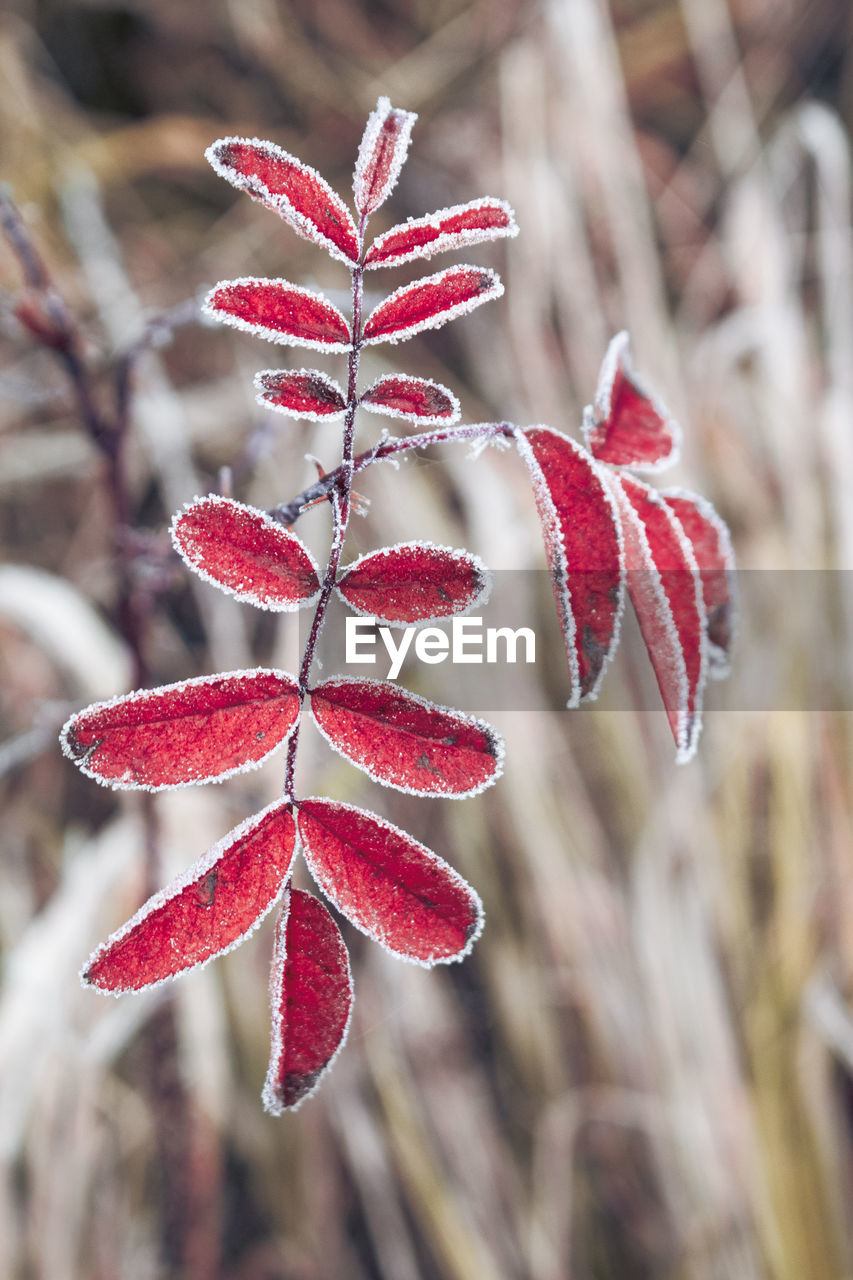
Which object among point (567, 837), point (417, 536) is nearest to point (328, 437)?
point (417, 536)

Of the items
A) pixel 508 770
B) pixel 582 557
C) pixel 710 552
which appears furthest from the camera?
pixel 508 770

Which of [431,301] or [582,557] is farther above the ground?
[431,301]

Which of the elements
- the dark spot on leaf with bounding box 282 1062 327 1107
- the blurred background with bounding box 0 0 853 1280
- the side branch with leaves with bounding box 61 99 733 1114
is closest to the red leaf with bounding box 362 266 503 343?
the side branch with leaves with bounding box 61 99 733 1114

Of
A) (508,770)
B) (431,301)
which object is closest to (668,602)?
(431,301)

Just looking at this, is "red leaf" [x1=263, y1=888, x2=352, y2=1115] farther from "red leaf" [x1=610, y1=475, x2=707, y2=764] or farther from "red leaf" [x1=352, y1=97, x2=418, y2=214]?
"red leaf" [x1=352, y1=97, x2=418, y2=214]

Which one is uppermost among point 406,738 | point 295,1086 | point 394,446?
point 394,446

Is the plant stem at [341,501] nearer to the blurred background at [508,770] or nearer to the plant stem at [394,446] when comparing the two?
the plant stem at [394,446]

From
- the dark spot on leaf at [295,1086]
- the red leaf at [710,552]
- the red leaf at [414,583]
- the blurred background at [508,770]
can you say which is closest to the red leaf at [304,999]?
the dark spot on leaf at [295,1086]

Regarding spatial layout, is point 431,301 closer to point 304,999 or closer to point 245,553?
point 245,553

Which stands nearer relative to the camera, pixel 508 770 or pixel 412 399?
pixel 412 399
